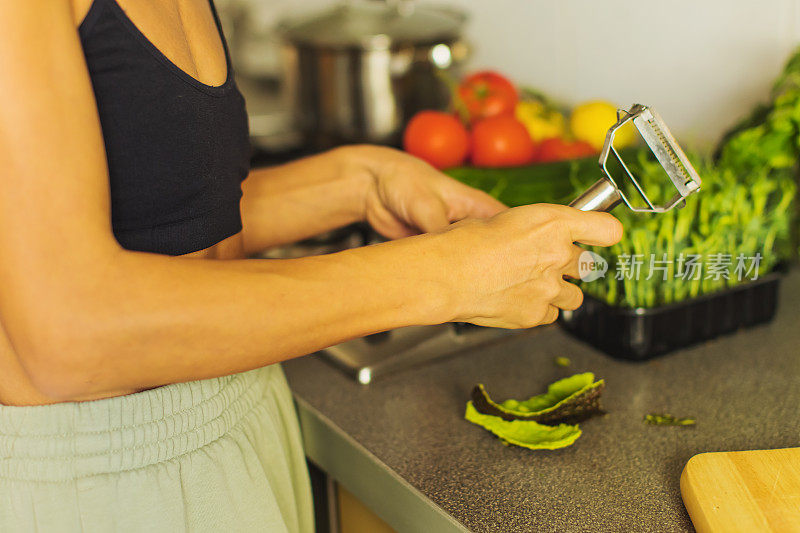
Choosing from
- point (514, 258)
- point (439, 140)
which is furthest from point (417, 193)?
point (439, 140)

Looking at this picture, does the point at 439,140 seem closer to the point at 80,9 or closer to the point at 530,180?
the point at 530,180

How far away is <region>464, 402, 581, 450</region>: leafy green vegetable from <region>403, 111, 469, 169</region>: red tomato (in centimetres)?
64

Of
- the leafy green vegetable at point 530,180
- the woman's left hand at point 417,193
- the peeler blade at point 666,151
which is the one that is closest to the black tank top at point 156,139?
the woman's left hand at point 417,193

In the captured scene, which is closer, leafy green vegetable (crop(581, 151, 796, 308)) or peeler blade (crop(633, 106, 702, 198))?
peeler blade (crop(633, 106, 702, 198))

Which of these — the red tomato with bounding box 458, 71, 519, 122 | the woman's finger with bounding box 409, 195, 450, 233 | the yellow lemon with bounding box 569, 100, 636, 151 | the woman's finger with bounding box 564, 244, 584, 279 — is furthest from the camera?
the red tomato with bounding box 458, 71, 519, 122

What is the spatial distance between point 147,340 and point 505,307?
296 millimetres

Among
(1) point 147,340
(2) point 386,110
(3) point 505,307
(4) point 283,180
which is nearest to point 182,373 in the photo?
(1) point 147,340

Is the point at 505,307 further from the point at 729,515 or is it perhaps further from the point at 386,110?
the point at 386,110

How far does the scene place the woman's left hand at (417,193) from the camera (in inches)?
33.4

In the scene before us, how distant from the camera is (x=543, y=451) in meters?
0.75

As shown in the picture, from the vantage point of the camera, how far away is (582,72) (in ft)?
4.80

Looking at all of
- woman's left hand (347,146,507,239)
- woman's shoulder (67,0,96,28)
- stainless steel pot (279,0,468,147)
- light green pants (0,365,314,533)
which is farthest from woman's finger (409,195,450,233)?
stainless steel pot (279,0,468,147)

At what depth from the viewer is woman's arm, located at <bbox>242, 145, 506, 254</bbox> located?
0.86m

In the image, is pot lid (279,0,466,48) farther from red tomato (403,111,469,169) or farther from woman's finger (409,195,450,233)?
woman's finger (409,195,450,233)
